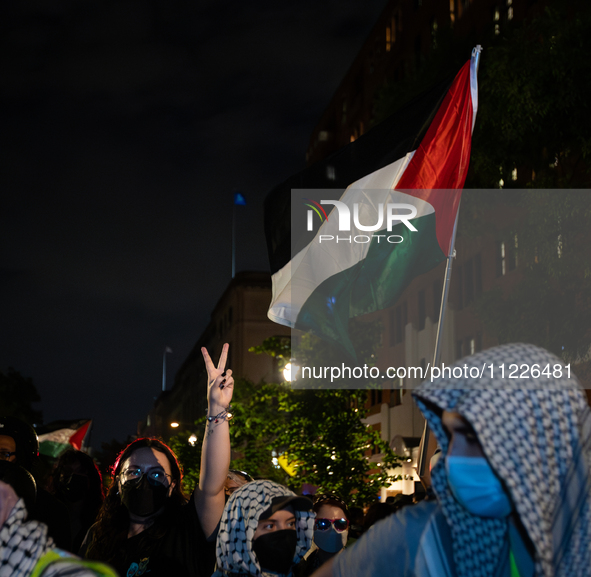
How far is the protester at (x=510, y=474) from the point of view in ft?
5.39

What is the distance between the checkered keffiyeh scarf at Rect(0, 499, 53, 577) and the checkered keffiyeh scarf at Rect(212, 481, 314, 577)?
1.20 metres

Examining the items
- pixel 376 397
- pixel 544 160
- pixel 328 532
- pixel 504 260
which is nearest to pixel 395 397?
pixel 376 397

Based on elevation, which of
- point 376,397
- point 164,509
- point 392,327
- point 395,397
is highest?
point 392,327

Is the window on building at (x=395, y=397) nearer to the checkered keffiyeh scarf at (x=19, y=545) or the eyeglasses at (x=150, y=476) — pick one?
the eyeglasses at (x=150, y=476)

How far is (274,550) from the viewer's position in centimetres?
299

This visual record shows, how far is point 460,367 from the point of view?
182 cm

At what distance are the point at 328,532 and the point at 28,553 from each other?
3378mm

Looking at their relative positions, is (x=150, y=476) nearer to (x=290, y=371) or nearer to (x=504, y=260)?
(x=290, y=371)

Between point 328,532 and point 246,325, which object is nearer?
point 328,532

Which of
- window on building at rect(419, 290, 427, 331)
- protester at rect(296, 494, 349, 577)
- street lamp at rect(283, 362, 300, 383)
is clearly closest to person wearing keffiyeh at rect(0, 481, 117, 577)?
protester at rect(296, 494, 349, 577)

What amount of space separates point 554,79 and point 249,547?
10.6m

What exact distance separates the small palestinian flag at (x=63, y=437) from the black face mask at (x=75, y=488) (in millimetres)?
9100

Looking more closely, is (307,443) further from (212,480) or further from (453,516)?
(453,516)

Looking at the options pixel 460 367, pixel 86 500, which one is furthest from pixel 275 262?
pixel 460 367
